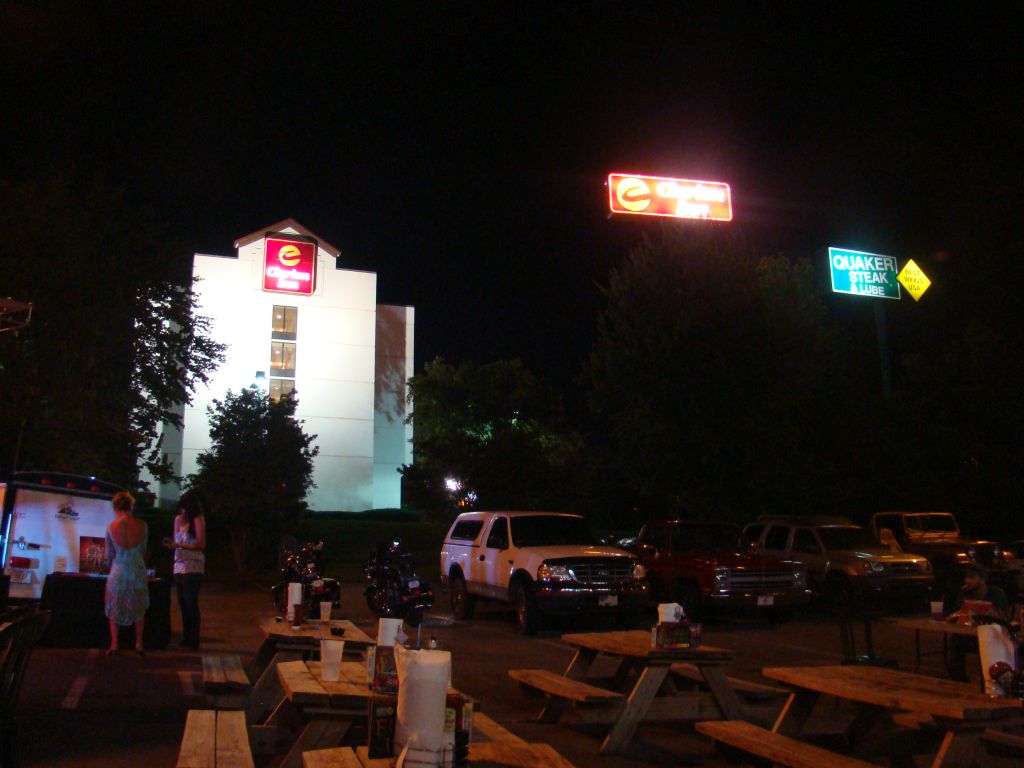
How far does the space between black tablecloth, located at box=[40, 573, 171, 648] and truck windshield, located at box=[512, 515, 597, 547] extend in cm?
622

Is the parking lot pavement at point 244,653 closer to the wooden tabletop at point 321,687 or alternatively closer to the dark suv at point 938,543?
the wooden tabletop at point 321,687

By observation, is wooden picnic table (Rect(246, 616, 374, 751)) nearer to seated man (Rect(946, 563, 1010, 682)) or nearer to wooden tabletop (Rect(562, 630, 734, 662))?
wooden tabletop (Rect(562, 630, 734, 662))

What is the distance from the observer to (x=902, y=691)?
536 centimetres

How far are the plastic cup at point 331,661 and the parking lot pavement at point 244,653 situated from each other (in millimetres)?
1777

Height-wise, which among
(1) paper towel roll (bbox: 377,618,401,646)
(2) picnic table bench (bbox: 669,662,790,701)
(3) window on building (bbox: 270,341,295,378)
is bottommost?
(2) picnic table bench (bbox: 669,662,790,701)

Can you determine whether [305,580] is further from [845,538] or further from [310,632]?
[845,538]

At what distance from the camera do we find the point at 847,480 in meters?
26.6

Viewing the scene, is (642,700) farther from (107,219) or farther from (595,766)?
(107,219)

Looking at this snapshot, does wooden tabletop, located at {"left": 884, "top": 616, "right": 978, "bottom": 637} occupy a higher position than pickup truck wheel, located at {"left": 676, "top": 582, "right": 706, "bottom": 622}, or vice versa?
wooden tabletop, located at {"left": 884, "top": 616, "right": 978, "bottom": 637}

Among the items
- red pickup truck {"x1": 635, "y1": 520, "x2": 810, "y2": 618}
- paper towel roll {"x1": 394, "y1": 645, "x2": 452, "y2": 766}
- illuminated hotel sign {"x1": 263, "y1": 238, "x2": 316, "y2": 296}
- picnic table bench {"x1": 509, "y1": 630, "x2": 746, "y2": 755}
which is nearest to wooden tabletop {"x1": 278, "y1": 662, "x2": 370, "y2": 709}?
paper towel roll {"x1": 394, "y1": 645, "x2": 452, "y2": 766}

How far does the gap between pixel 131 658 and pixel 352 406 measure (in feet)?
123

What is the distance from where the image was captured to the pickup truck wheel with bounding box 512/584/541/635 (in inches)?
572

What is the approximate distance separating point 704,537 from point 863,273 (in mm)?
19699

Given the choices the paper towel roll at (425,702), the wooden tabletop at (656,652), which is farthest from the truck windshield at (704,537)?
the paper towel roll at (425,702)
